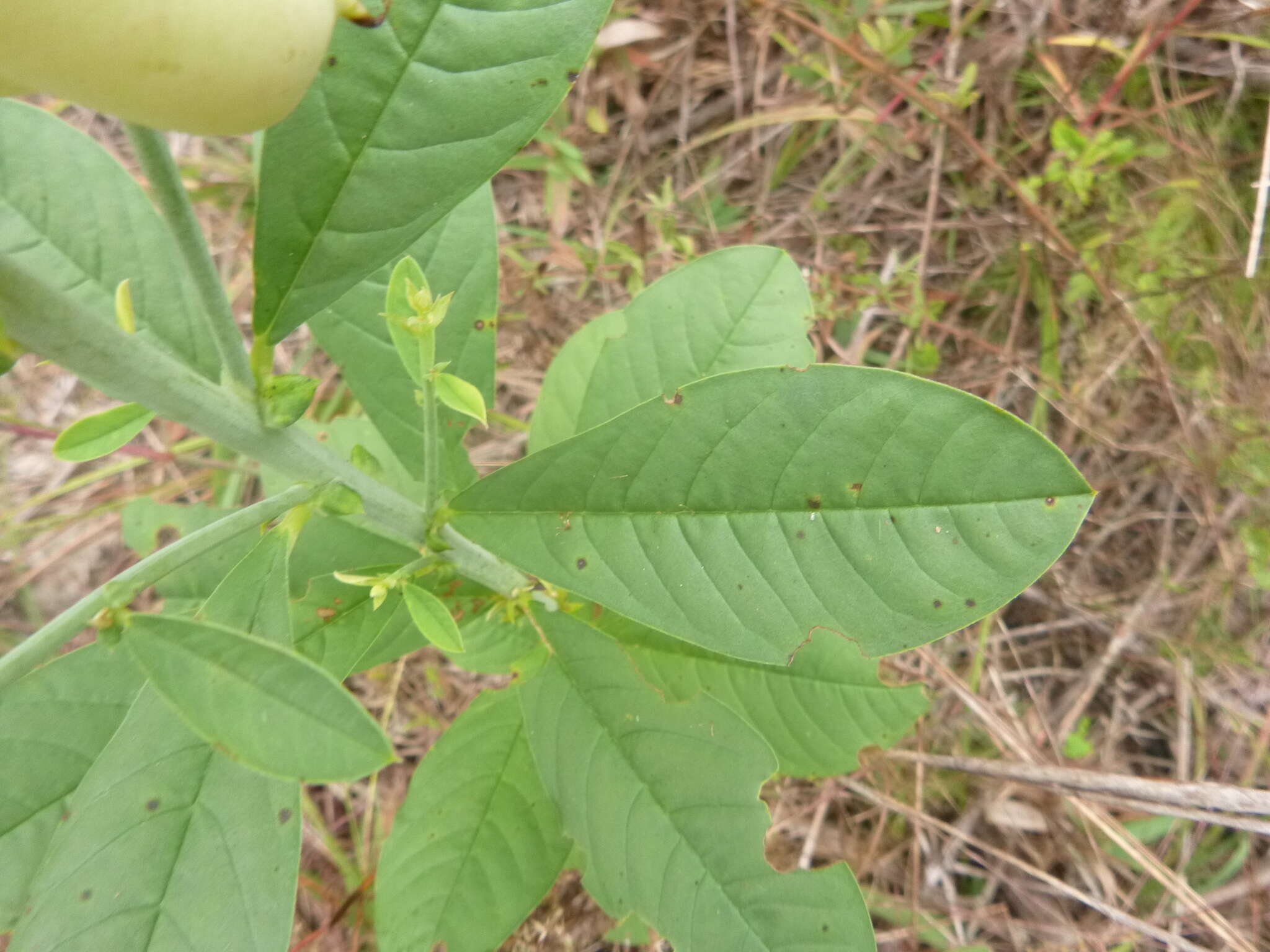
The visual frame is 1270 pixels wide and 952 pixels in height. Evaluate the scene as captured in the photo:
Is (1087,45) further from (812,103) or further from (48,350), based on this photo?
(48,350)

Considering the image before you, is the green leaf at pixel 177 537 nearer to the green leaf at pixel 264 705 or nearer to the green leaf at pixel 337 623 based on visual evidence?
the green leaf at pixel 337 623

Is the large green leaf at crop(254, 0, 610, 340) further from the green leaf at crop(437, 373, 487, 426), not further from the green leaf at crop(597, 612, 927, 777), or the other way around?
the green leaf at crop(597, 612, 927, 777)

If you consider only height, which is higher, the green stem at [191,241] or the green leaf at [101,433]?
the green stem at [191,241]

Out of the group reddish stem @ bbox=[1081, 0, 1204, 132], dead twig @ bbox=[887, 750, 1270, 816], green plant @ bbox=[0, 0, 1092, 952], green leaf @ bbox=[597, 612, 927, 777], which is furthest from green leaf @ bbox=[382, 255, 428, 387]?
reddish stem @ bbox=[1081, 0, 1204, 132]

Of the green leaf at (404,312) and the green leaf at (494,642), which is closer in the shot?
the green leaf at (404,312)

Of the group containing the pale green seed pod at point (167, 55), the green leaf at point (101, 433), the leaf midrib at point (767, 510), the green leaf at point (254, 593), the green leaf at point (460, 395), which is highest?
the pale green seed pod at point (167, 55)

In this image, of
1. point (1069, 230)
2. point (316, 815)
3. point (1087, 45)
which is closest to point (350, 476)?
point (316, 815)

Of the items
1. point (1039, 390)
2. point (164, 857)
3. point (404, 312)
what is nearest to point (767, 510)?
point (404, 312)

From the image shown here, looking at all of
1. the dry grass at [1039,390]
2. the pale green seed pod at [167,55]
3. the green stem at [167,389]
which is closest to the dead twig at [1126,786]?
the dry grass at [1039,390]
